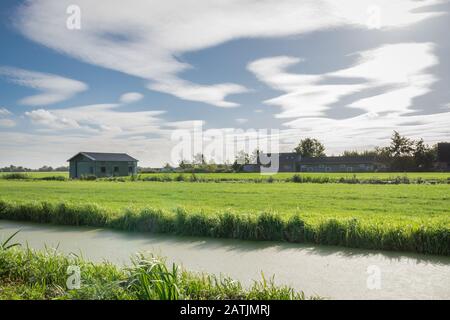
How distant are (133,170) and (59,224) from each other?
33011 mm

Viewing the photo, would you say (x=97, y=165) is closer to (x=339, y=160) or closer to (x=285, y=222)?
(x=285, y=222)

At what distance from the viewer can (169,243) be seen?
6.71 meters

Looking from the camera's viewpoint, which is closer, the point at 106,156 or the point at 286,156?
the point at 106,156

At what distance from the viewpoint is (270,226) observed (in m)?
6.91

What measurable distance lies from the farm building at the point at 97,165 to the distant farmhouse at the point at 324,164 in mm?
17146

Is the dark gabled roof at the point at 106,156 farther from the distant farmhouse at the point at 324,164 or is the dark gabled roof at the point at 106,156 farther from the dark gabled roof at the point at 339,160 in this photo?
the dark gabled roof at the point at 339,160

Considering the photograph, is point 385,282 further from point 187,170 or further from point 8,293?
point 187,170

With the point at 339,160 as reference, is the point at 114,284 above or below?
below

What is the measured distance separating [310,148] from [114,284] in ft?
193

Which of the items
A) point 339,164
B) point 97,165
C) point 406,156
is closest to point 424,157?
point 406,156

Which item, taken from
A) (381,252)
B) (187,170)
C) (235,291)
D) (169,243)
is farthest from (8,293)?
(187,170)

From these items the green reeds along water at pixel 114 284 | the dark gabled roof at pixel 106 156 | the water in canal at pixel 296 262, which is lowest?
the water in canal at pixel 296 262

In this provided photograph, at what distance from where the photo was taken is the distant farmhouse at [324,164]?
46688 millimetres

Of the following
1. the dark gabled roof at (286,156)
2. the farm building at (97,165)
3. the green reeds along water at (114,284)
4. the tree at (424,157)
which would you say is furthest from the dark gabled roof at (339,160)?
the green reeds along water at (114,284)
